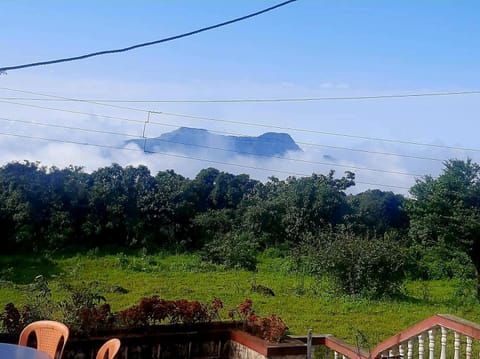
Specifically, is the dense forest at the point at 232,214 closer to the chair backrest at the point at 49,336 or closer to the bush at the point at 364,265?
the bush at the point at 364,265

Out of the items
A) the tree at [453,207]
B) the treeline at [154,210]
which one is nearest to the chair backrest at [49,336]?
the tree at [453,207]

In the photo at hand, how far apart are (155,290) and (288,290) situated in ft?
7.75

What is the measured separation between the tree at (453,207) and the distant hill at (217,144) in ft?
25.9

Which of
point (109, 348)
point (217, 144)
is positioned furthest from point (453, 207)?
point (217, 144)

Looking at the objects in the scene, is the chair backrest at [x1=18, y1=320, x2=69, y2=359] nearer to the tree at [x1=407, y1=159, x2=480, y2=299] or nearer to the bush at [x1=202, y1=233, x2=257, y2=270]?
the tree at [x1=407, y1=159, x2=480, y2=299]

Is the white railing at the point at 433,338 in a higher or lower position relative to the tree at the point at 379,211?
lower

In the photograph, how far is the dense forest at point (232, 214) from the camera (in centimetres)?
1267

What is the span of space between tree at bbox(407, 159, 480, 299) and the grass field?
0.93 meters

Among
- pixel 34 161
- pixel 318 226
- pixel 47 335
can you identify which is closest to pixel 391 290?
pixel 318 226

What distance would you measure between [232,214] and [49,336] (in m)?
13.5

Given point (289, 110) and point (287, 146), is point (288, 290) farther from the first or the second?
point (287, 146)

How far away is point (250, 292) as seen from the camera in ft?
34.3

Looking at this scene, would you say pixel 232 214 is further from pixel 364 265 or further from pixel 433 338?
pixel 433 338

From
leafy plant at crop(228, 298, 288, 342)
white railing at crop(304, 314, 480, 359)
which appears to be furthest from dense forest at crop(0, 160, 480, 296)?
white railing at crop(304, 314, 480, 359)
